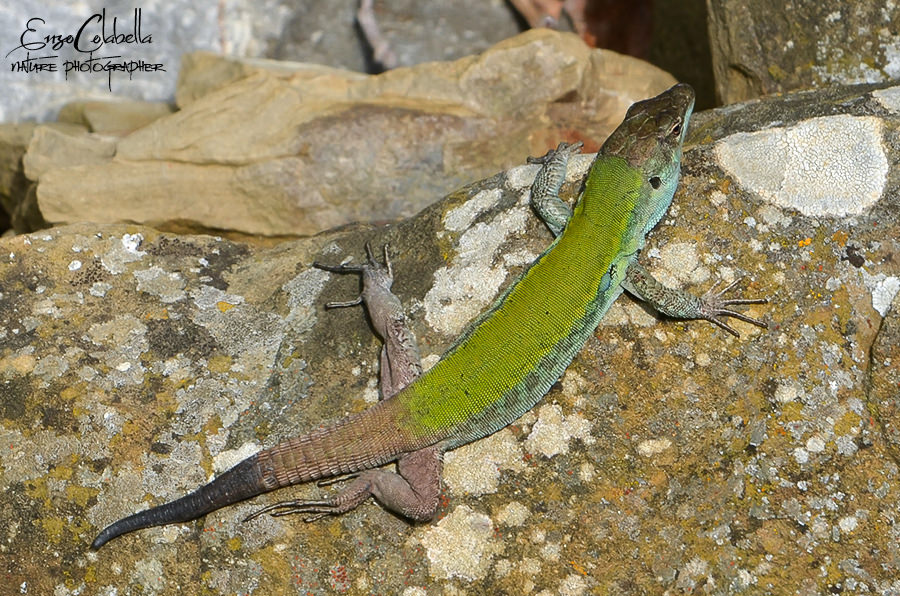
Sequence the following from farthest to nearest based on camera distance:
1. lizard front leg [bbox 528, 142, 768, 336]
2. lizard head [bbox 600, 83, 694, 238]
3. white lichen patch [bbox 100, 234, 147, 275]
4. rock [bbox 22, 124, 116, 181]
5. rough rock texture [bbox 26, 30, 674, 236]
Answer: rock [bbox 22, 124, 116, 181]
rough rock texture [bbox 26, 30, 674, 236]
white lichen patch [bbox 100, 234, 147, 275]
lizard head [bbox 600, 83, 694, 238]
lizard front leg [bbox 528, 142, 768, 336]

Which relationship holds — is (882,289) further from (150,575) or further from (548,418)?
(150,575)

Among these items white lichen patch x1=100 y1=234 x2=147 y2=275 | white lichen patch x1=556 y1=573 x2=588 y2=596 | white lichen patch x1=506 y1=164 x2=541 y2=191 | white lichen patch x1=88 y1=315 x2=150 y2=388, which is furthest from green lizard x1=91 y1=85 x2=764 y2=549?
white lichen patch x1=100 y1=234 x2=147 y2=275

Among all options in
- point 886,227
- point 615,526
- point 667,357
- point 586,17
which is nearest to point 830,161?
point 886,227

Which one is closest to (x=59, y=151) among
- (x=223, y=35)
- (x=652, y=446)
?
(x=223, y=35)

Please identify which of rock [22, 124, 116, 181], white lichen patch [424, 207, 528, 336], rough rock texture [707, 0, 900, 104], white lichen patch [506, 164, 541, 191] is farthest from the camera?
rock [22, 124, 116, 181]

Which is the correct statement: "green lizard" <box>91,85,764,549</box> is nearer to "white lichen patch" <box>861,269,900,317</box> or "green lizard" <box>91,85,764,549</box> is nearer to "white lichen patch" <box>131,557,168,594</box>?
"white lichen patch" <box>131,557,168,594</box>

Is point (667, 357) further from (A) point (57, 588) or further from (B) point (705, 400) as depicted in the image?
(A) point (57, 588)
